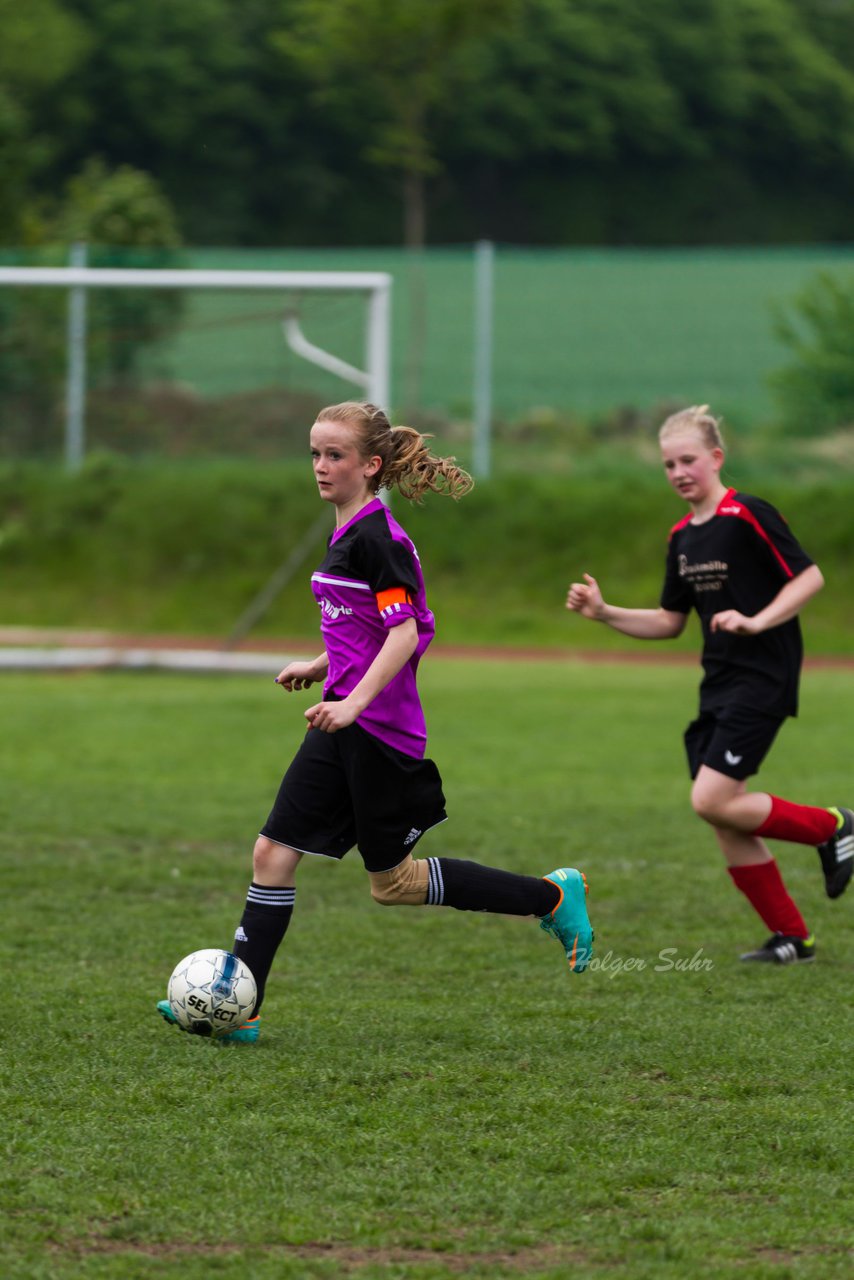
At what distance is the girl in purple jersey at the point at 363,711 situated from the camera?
14.9 ft

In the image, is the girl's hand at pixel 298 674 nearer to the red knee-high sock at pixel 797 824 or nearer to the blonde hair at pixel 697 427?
the blonde hair at pixel 697 427

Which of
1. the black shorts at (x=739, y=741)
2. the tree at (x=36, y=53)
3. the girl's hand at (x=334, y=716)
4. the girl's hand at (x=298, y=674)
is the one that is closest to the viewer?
the girl's hand at (x=334, y=716)

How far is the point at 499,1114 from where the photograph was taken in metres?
3.91

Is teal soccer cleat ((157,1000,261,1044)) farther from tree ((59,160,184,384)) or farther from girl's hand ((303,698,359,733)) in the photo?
tree ((59,160,184,384))

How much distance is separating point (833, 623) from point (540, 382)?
5.82m

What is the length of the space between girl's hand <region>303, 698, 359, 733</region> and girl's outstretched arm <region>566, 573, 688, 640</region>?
4.37 ft

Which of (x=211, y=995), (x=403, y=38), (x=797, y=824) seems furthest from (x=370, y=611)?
(x=403, y=38)

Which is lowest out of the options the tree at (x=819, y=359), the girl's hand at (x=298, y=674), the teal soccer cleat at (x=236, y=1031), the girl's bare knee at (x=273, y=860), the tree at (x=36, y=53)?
the teal soccer cleat at (x=236, y=1031)

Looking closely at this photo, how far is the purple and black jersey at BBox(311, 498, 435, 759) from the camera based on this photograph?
14.8ft

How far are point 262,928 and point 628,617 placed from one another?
5.65ft

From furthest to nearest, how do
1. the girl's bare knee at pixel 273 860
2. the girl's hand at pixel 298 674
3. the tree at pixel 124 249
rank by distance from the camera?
the tree at pixel 124 249 → the girl's hand at pixel 298 674 → the girl's bare knee at pixel 273 860

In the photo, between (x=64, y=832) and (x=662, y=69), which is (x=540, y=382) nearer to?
(x=64, y=832)

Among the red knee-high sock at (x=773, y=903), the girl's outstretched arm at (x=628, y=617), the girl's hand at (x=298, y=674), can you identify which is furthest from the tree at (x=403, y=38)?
the girl's hand at (x=298, y=674)

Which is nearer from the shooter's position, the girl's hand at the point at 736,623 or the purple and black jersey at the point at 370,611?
the purple and black jersey at the point at 370,611
